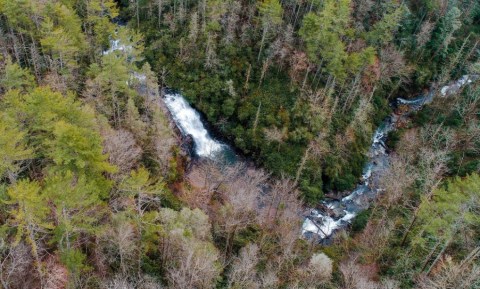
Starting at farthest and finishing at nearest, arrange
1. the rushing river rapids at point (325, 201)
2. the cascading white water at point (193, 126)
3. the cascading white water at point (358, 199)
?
→ the cascading white water at point (193, 126)
the rushing river rapids at point (325, 201)
the cascading white water at point (358, 199)

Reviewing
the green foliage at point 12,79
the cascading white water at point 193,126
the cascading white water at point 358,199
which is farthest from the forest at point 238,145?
the cascading white water at point 193,126

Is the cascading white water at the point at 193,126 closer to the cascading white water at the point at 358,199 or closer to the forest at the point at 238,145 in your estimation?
the forest at the point at 238,145

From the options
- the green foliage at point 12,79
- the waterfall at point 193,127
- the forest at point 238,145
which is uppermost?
Result: the green foliage at point 12,79

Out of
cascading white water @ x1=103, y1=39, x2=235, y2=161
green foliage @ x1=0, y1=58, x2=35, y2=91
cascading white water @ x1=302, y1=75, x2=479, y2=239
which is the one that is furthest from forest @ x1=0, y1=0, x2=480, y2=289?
cascading white water @ x1=103, y1=39, x2=235, y2=161

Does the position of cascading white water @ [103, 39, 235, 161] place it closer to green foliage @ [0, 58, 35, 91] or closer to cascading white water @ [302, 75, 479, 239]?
cascading white water @ [302, 75, 479, 239]

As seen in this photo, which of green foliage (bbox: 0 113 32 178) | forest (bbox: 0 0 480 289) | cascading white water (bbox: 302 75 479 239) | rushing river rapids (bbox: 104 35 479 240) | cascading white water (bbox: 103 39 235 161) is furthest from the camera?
cascading white water (bbox: 103 39 235 161)

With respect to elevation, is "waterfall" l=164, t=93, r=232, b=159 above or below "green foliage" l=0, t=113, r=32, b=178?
below

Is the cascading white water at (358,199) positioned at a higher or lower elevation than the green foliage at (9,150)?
lower
